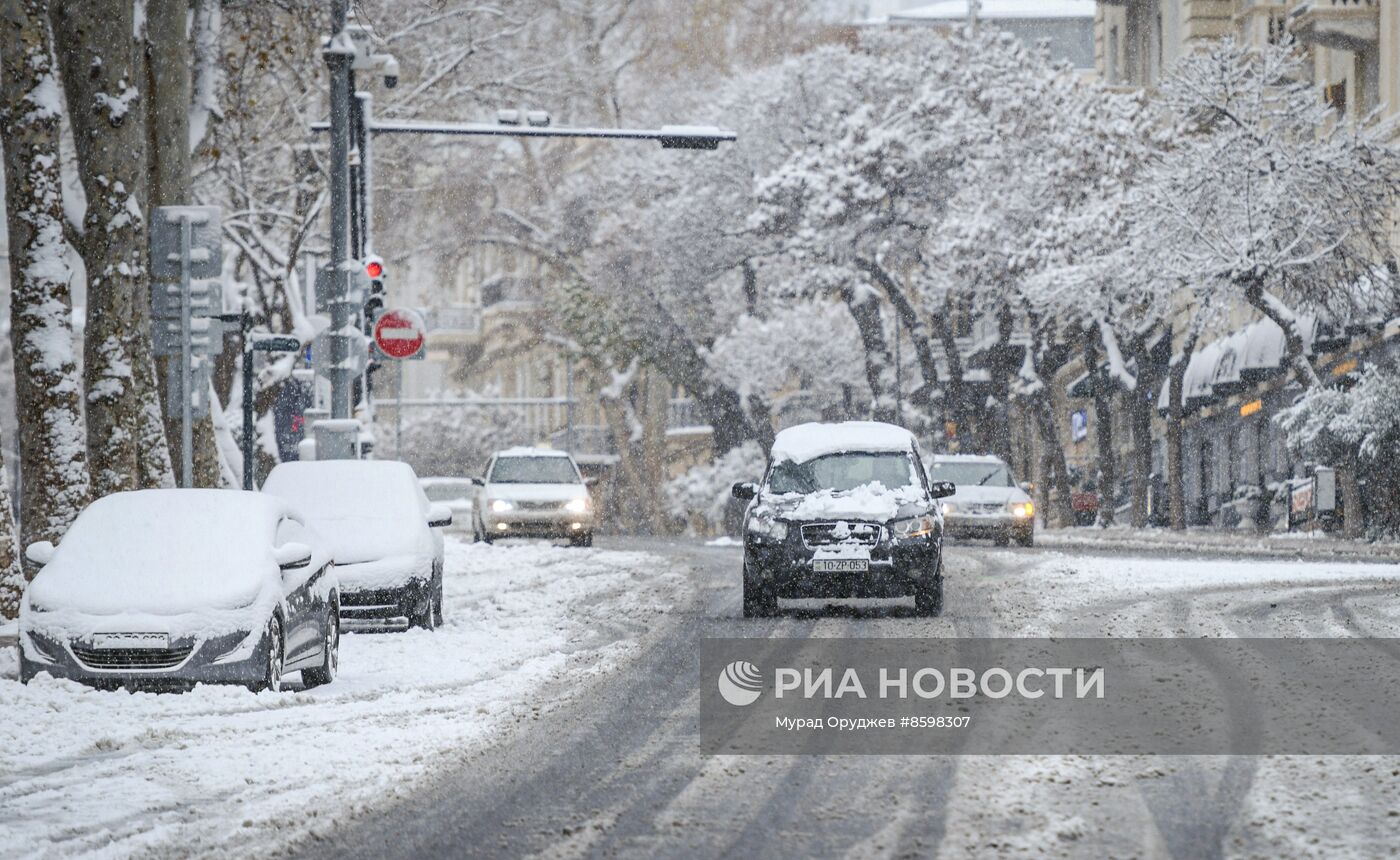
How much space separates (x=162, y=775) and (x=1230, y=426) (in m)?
48.4

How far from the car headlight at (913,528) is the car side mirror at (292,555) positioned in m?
6.12

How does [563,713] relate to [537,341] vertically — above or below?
below

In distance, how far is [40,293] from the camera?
19.9 metres

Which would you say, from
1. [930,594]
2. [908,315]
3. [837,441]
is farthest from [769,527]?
[908,315]

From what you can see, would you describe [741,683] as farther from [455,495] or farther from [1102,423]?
[455,495]

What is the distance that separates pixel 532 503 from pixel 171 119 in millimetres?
12910

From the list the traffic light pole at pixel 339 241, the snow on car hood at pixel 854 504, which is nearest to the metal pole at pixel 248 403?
the traffic light pole at pixel 339 241

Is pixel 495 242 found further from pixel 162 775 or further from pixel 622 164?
pixel 162 775

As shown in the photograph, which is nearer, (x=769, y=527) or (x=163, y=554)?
(x=163, y=554)

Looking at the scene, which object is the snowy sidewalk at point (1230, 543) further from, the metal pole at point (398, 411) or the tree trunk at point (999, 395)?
the metal pole at point (398, 411)

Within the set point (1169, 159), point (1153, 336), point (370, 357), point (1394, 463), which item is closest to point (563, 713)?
point (370, 357)

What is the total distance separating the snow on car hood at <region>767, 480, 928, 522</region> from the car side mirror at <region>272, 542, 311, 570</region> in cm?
572

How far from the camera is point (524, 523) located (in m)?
37.4

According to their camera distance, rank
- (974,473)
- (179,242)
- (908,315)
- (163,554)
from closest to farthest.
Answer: (163,554) → (179,242) → (974,473) → (908,315)
